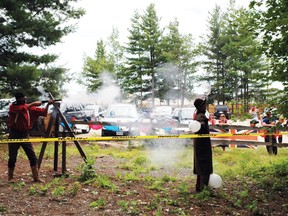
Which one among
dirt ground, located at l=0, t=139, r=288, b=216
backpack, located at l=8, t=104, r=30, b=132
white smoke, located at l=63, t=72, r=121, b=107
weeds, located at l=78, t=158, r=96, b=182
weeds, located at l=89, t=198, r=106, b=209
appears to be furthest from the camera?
white smoke, located at l=63, t=72, r=121, b=107

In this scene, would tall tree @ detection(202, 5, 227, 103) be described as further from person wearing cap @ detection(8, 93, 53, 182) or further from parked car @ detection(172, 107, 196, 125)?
person wearing cap @ detection(8, 93, 53, 182)

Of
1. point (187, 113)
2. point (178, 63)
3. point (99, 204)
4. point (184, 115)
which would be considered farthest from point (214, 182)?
point (178, 63)

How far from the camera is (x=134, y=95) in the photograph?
1801 inches

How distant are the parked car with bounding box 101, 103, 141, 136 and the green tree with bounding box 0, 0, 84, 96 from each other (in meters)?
2.90

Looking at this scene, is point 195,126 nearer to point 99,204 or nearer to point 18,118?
point 99,204

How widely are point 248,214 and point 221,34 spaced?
3864cm

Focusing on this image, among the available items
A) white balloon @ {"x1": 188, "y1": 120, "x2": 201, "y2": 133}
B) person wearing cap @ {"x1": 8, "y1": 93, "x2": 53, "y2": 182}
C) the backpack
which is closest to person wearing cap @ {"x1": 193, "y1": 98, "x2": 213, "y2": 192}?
white balloon @ {"x1": 188, "y1": 120, "x2": 201, "y2": 133}

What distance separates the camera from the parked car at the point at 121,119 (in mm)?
14219

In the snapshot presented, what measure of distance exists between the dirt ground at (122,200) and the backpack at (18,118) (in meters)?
1.19

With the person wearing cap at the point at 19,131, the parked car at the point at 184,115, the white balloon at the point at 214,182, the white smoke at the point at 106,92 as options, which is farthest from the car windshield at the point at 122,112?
the white smoke at the point at 106,92

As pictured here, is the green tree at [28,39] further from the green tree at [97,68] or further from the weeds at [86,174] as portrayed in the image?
the green tree at [97,68]

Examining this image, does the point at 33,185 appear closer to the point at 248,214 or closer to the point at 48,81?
the point at 248,214

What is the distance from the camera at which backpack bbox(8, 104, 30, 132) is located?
734cm

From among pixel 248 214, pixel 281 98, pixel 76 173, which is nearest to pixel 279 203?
pixel 248 214
